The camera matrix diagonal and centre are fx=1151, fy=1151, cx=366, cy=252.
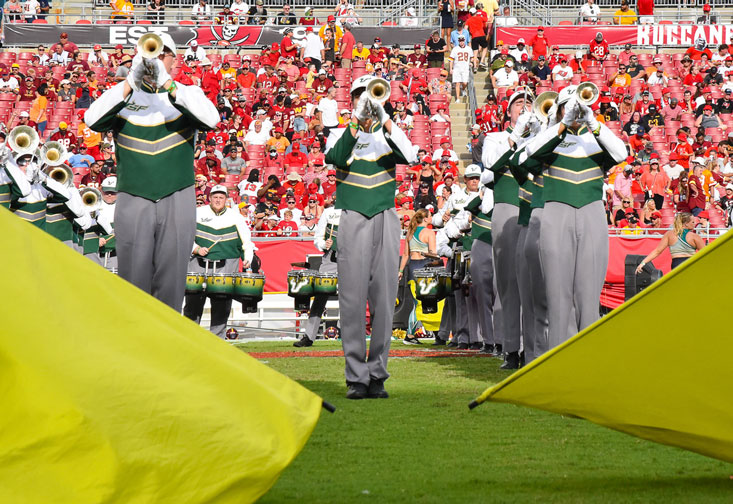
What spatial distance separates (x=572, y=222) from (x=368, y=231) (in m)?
1.63

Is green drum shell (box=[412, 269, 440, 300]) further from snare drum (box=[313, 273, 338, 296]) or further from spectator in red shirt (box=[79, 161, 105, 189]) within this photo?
spectator in red shirt (box=[79, 161, 105, 189])

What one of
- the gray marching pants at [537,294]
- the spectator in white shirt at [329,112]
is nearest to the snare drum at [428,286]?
the gray marching pants at [537,294]

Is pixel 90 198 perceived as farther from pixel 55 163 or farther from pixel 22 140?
pixel 22 140

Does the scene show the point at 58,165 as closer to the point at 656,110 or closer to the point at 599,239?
Answer: the point at 599,239

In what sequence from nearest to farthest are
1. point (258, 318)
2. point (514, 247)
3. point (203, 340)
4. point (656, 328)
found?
1. point (203, 340)
2. point (656, 328)
3. point (514, 247)
4. point (258, 318)

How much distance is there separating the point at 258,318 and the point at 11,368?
15294 millimetres

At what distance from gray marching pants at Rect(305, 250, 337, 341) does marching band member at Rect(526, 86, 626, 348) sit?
6.95 meters

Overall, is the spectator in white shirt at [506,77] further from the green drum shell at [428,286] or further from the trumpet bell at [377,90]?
the trumpet bell at [377,90]

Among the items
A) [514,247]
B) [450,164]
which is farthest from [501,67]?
[514,247]

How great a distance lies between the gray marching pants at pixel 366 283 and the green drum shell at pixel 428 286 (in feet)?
16.3

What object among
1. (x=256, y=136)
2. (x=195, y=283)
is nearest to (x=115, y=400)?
(x=195, y=283)

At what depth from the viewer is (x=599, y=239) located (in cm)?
894

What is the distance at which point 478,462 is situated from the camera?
5516 mm

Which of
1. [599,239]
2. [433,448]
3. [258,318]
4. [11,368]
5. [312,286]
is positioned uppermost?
[11,368]
